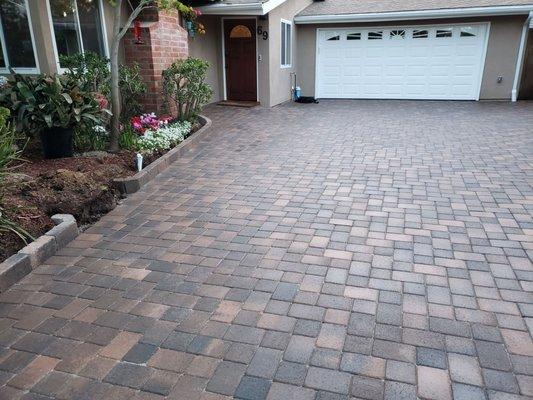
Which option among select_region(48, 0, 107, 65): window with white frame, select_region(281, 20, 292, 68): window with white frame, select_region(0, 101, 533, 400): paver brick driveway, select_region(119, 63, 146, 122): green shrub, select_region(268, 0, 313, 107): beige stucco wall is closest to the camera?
select_region(0, 101, 533, 400): paver brick driveway

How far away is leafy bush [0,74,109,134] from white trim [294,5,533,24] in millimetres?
9137

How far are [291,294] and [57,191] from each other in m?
2.75

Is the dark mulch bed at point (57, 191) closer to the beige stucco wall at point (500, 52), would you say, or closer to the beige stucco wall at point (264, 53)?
the beige stucco wall at point (264, 53)

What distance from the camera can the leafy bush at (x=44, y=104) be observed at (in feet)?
15.9

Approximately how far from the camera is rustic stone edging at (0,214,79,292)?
119 inches

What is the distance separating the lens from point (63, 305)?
278cm

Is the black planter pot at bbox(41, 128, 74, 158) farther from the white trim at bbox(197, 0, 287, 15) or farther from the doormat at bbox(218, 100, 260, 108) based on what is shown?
the doormat at bbox(218, 100, 260, 108)

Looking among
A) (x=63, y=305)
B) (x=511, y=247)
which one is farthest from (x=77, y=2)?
(x=511, y=247)

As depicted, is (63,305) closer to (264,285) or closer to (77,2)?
(264,285)

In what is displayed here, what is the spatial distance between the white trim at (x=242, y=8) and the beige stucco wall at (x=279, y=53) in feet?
2.11

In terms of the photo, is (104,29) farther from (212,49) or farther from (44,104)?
(212,49)

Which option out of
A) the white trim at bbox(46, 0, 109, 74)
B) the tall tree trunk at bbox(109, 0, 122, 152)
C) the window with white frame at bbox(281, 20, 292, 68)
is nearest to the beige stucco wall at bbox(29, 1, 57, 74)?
the white trim at bbox(46, 0, 109, 74)

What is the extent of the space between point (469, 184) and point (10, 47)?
6.93 m

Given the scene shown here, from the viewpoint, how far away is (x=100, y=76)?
638 cm
